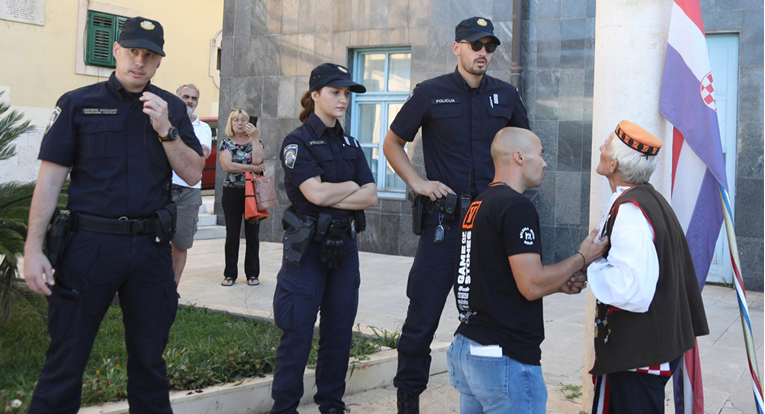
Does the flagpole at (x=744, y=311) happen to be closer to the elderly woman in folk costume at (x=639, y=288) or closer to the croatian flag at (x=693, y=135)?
the croatian flag at (x=693, y=135)

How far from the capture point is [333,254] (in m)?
4.09

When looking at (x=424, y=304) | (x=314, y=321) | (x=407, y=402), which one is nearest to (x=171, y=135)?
(x=314, y=321)

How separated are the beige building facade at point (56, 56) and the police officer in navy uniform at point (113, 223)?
11.4m

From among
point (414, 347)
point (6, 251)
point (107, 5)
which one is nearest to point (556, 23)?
point (414, 347)

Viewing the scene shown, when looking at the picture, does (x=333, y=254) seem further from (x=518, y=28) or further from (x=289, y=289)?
(x=518, y=28)

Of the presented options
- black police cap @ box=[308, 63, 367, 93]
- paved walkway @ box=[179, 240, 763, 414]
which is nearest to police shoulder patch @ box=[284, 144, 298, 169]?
black police cap @ box=[308, 63, 367, 93]

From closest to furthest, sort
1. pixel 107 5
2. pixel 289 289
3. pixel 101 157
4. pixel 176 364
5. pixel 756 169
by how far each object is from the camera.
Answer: pixel 101 157, pixel 289 289, pixel 176 364, pixel 756 169, pixel 107 5

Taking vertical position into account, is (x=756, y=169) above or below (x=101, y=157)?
above

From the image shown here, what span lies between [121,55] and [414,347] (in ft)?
7.04

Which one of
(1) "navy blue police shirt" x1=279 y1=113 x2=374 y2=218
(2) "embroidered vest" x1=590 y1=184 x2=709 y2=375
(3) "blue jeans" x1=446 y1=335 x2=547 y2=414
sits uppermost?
(1) "navy blue police shirt" x1=279 y1=113 x2=374 y2=218

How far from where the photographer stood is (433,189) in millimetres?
4383

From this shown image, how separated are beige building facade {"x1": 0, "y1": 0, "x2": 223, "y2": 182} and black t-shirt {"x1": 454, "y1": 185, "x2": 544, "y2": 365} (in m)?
12.6

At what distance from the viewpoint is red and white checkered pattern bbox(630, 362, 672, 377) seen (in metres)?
3.13

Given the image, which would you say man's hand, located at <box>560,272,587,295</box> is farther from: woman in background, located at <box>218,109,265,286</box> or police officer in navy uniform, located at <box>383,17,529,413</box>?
woman in background, located at <box>218,109,265,286</box>
